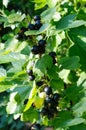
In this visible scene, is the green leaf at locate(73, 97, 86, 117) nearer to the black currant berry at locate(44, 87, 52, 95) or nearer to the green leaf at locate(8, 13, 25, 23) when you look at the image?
the black currant berry at locate(44, 87, 52, 95)

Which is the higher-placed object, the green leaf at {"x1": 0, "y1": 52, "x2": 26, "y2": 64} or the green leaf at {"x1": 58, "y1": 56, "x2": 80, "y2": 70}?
the green leaf at {"x1": 0, "y1": 52, "x2": 26, "y2": 64}

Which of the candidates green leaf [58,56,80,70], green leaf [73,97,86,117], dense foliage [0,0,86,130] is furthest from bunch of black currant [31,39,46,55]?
green leaf [73,97,86,117]

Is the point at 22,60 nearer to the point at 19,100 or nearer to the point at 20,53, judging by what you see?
the point at 20,53

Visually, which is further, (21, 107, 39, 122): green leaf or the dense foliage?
(21, 107, 39, 122): green leaf

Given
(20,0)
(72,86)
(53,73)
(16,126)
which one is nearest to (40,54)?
(53,73)

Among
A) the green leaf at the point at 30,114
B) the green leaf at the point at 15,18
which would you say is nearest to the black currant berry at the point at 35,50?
the green leaf at the point at 15,18

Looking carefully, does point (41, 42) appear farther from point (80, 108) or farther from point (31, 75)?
point (80, 108)
